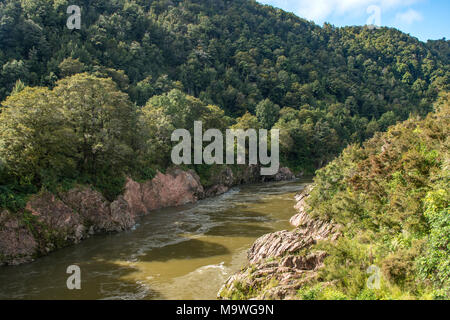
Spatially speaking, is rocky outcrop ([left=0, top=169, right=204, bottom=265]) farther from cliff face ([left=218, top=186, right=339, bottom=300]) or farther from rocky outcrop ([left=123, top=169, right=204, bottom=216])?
cliff face ([left=218, top=186, right=339, bottom=300])

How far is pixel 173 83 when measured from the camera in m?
86.9

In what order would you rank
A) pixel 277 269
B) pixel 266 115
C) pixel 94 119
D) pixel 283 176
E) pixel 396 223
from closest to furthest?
pixel 277 269
pixel 396 223
pixel 94 119
pixel 283 176
pixel 266 115

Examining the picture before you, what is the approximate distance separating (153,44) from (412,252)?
4004 inches

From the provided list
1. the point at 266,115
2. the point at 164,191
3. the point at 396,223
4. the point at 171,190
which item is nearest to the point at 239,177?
the point at 171,190

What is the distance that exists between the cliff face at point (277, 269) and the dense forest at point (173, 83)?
18.0 meters

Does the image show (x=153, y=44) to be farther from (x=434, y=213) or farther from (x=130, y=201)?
(x=434, y=213)

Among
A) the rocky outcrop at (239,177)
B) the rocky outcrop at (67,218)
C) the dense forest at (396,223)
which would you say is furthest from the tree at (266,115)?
the dense forest at (396,223)

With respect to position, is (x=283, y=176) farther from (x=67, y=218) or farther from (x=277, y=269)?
(x=277, y=269)

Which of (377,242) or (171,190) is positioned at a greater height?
(377,242)

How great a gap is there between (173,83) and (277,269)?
75.4 m

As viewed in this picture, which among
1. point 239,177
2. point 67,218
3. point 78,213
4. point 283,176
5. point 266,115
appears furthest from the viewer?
point 266,115

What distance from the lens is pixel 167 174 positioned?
45688 mm

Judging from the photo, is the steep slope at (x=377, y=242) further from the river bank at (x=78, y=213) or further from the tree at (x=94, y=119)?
the tree at (x=94, y=119)
